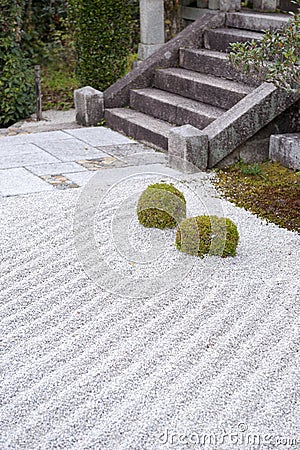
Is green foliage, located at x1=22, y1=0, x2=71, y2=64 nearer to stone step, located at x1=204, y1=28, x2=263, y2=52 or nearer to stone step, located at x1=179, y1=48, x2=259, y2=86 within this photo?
stone step, located at x1=179, y1=48, x2=259, y2=86

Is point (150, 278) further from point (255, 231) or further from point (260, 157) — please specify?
point (260, 157)

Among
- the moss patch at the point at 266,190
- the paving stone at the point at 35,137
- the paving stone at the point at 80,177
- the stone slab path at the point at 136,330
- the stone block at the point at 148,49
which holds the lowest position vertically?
the paving stone at the point at 35,137

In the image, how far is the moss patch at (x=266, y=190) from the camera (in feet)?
A: 17.7

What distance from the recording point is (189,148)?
630cm

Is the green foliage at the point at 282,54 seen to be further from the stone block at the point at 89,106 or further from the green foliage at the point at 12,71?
the green foliage at the point at 12,71

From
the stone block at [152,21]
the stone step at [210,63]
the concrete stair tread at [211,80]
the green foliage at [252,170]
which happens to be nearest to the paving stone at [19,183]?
the green foliage at [252,170]

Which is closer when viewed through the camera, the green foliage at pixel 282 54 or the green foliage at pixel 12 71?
the green foliage at pixel 282 54

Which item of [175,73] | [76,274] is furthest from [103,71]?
[76,274]

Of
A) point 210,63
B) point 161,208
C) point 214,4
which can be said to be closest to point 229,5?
point 214,4

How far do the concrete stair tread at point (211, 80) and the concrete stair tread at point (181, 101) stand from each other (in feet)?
0.76

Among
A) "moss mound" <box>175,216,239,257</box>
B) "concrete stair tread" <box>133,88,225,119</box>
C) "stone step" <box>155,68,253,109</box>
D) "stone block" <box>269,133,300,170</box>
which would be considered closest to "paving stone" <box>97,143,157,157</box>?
"concrete stair tread" <box>133,88,225,119</box>

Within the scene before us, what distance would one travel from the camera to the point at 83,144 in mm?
7465

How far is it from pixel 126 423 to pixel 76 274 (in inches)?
63.6

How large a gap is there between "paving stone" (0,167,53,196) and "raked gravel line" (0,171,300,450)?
0.99 metres
